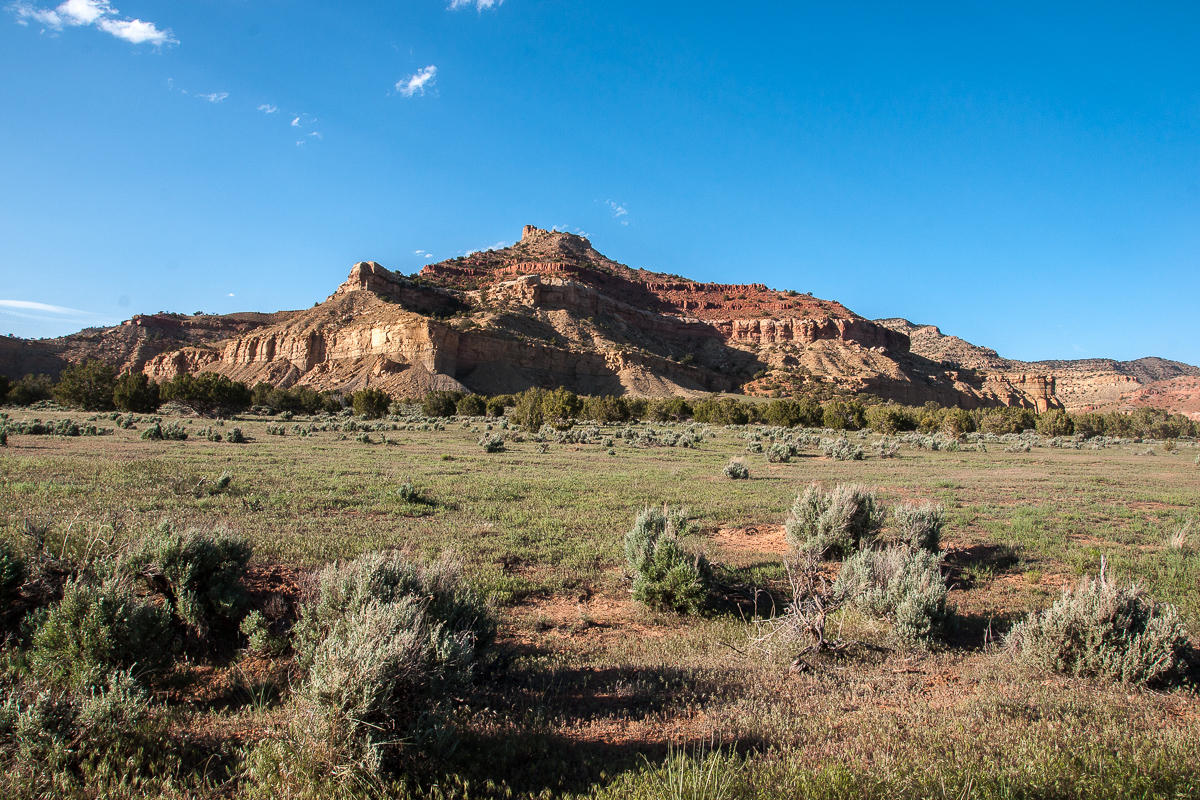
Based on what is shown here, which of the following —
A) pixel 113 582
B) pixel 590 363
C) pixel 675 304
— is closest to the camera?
pixel 113 582

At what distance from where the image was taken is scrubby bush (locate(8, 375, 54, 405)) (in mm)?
43844

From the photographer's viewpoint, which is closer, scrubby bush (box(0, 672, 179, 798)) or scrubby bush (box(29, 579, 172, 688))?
scrubby bush (box(0, 672, 179, 798))

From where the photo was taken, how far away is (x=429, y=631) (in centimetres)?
327

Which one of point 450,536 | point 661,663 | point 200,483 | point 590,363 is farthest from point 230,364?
point 661,663

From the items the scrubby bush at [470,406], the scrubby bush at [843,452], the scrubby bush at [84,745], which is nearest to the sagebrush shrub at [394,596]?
the scrubby bush at [84,745]

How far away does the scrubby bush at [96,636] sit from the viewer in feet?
10.8

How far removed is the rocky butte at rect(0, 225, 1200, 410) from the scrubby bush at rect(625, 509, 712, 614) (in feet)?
180

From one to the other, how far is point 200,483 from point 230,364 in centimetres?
7158

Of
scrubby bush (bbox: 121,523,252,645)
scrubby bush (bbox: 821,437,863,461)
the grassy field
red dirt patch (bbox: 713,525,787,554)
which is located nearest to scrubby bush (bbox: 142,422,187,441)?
the grassy field

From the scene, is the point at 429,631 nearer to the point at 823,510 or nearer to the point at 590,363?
the point at 823,510

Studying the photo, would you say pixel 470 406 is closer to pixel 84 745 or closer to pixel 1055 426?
pixel 84 745

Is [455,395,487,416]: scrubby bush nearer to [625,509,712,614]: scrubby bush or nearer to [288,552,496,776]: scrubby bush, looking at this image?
[625,509,712,614]: scrubby bush

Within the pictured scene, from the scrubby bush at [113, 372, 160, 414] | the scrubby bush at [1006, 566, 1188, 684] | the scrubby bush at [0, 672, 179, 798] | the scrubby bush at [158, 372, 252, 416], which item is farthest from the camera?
the scrubby bush at [158, 372, 252, 416]

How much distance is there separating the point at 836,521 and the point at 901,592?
2742 mm
